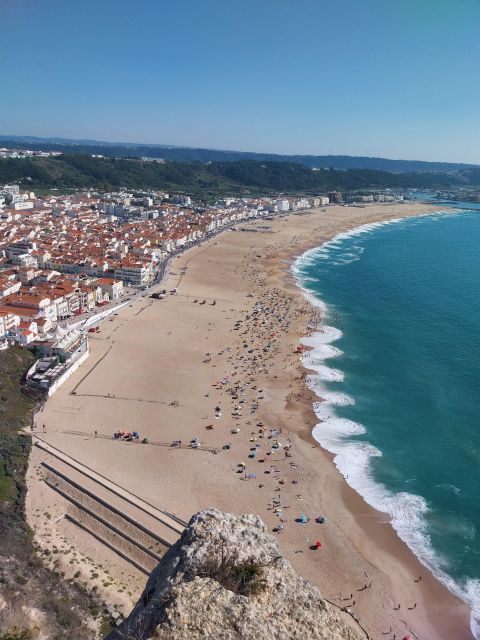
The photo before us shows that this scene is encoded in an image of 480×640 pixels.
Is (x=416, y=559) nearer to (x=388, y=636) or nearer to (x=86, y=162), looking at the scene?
(x=388, y=636)

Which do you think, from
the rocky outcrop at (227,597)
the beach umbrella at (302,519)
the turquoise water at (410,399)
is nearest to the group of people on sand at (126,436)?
the beach umbrella at (302,519)

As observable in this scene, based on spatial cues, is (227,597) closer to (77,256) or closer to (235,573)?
(235,573)

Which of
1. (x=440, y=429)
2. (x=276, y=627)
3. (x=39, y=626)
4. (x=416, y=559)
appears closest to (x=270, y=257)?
(x=440, y=429)

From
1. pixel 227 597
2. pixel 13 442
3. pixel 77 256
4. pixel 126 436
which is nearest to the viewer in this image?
pixel 227 597

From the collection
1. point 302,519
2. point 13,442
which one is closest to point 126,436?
point 13,442

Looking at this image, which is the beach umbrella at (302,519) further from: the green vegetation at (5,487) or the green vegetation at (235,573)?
the green vegetation at (235,573)

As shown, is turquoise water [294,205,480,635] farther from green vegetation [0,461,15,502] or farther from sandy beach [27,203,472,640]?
green vegetation [0,461,15,502]

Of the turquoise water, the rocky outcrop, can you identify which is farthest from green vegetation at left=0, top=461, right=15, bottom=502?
the turquoise water

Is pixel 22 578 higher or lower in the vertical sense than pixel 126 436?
higher
